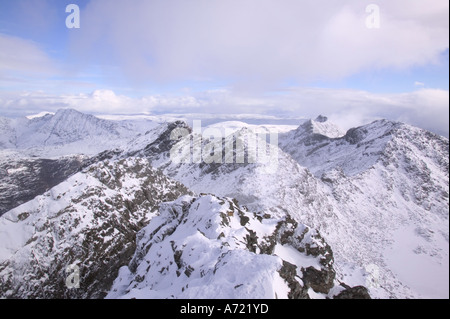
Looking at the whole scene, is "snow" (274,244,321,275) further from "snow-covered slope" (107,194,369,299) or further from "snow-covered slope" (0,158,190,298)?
"snow-covered slope" (0,158,190,298)

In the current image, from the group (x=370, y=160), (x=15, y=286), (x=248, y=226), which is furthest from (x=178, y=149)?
(x=370, y=160)

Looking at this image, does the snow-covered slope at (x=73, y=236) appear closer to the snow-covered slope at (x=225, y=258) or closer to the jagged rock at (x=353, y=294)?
the snow-covered slope at (x=225, y=258)

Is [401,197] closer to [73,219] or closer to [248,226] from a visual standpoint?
[248,226]

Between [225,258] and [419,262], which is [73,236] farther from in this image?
[419,262]

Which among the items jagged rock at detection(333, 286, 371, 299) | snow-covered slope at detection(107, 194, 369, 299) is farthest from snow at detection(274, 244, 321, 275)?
jagged rock at detection(333, 286, 371, 299)
